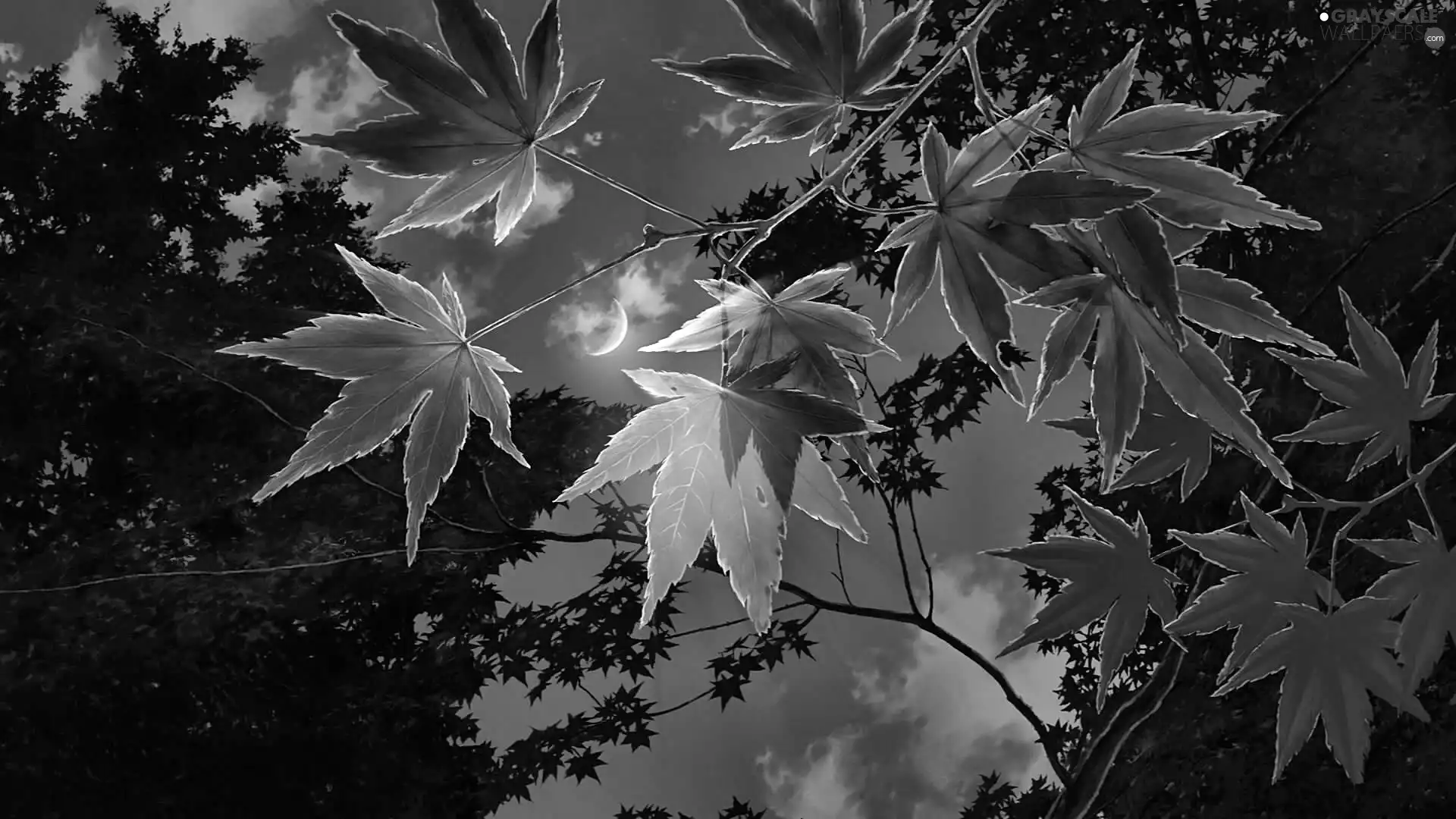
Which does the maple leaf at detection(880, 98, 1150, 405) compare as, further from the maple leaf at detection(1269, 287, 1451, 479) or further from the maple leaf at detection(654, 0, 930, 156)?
the maple leaf at detection(1269, 287, 1451, 479)

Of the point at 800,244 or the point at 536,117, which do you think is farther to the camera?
the point at 800,244

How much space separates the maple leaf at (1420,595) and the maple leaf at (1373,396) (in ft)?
0.21

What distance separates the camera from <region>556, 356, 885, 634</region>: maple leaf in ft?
1.08

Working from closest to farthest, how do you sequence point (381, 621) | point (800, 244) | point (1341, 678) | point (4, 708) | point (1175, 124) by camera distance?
point (1175, 124), point (1341, 678), point (800, 244), point (4, 708), point (381, 621)

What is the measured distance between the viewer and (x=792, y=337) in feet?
1.26

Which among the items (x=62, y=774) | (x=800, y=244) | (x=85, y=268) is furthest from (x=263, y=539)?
(x=800, y=244)

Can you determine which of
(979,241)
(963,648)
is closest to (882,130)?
(979,241)

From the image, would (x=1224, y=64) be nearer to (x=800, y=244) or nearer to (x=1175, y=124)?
(x=800, y=244)

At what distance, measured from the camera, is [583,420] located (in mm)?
4219

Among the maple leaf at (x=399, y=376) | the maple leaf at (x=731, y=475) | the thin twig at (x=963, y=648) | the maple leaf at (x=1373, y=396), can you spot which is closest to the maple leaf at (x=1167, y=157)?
the maple leaf at (x=731, y=475)

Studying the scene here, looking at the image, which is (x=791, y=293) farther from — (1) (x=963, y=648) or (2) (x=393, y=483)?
(2) (x=393, y=483)

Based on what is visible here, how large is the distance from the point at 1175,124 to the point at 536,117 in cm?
23

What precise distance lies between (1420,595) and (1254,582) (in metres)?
0.10

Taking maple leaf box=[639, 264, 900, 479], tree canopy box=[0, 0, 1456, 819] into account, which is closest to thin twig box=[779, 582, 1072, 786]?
tree canopy box=[0, 0, 1456, 819]
